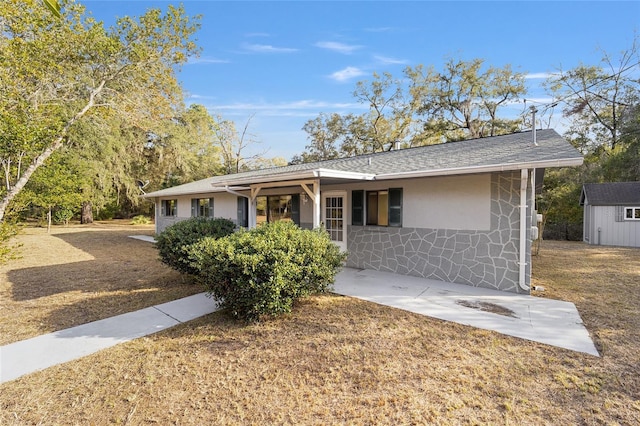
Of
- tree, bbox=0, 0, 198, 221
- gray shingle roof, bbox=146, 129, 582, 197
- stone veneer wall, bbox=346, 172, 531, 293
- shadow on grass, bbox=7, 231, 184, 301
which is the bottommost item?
shadow on grass, bbox=7, 231, 184, 301

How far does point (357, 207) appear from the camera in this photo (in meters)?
8.23

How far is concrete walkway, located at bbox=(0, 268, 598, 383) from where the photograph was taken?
12.0 feet

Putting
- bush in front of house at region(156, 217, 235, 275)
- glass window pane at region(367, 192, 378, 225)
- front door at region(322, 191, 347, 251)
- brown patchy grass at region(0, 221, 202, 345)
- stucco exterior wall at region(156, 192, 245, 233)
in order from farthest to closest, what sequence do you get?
stucco exterior wall at region(156, 192, 245, 233)
front door at region(322, 191, 347, 251)
glass window pane at region(367, 192, 378, 225)
bush in front of house at region(156, 217, 235, 275)
brown patchy grass at region(0, 221, 202, 345)

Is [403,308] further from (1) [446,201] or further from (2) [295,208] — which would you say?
(2) [295,208]

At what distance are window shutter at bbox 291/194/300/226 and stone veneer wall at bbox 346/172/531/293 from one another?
7.74 ft

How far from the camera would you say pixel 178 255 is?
21.4 feet

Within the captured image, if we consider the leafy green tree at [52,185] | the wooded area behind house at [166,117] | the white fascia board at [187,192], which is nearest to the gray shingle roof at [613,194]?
the wooded area behind house at [166,117]

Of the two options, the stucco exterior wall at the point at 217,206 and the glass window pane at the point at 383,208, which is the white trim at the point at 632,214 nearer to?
the glass window pane at the point at 383,208

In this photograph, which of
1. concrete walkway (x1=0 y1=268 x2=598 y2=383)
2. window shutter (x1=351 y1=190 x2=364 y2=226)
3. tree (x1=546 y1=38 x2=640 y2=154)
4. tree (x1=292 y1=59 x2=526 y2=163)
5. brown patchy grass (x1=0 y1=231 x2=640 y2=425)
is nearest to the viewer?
brown patchy grass (x1=0 y1=231 x2=640 y2=425)

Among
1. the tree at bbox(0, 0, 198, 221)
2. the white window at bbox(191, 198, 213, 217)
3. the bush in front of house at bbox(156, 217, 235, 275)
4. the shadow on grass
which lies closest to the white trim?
the bush in front of house at bbox(156, 217, 235, 275)

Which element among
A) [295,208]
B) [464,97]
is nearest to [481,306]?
[295,208]

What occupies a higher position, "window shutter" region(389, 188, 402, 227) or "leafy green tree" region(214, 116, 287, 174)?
"leafy green tree" region(214, 116, 287, 174)

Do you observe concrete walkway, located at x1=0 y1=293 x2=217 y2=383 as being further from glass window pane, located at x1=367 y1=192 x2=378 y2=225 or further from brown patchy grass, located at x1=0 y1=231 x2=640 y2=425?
glass window pane, located at x1=367 y1=192 x2=378 y2=225

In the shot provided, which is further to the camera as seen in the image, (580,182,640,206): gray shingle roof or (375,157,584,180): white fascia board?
(580,182,640,206): gray shingle roof
